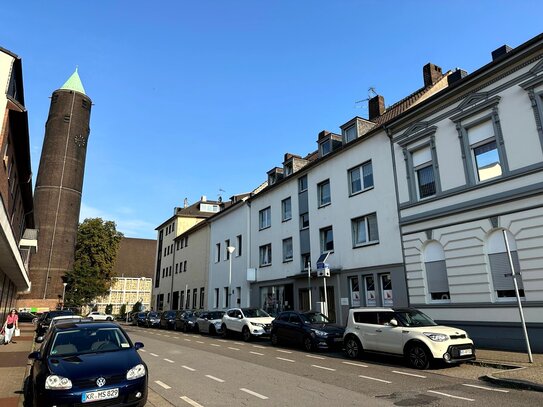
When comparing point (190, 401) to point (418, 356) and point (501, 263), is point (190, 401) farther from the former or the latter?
point (501, 263)

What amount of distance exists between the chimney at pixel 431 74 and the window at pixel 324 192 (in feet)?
26.3

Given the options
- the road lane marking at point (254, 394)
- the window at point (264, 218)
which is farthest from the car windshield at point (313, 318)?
the window at point (264, 218)

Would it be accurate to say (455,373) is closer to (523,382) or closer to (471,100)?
(523,382)

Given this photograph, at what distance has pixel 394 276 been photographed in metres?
17.8

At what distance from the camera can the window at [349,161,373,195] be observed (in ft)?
67.4

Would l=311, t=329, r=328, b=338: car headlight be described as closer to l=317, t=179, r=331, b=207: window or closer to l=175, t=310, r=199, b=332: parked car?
l=317, t=179, r=331, b=207: window

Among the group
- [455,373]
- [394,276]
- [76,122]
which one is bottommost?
[455,373]

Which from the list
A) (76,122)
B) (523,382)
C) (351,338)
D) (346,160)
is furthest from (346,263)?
(76,122)

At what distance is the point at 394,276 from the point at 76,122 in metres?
61.3

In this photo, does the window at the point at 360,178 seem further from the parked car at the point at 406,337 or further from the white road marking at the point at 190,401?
the white road marking at the point at 190,401

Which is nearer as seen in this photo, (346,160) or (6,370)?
(6,370)

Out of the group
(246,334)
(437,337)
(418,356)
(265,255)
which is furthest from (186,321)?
(437,337)

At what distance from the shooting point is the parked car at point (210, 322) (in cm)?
2458

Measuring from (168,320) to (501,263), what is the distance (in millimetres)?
27781
